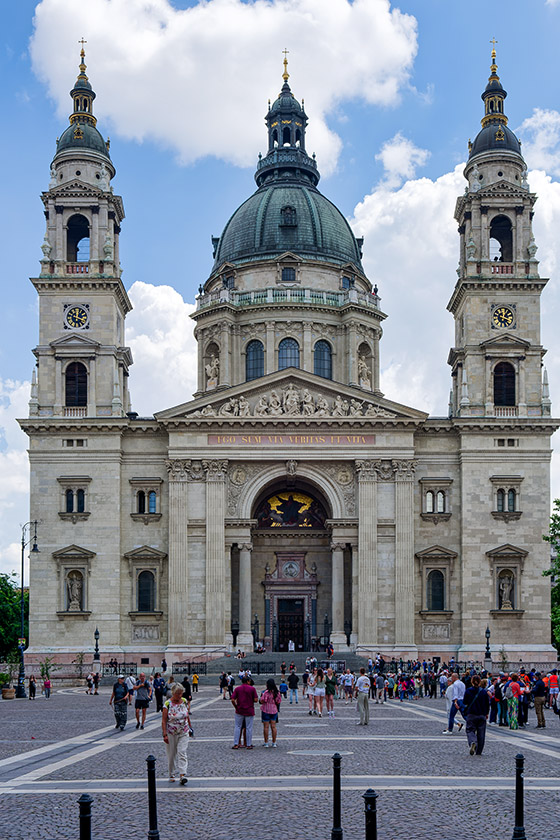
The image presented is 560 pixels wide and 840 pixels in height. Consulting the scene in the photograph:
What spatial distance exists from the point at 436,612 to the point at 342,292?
27.2 m

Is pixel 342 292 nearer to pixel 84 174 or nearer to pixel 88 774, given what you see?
pixel 84 174

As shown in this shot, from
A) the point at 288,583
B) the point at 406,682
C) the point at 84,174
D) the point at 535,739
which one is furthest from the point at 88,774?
the point at 84,174

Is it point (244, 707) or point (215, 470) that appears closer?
point (244, 707)

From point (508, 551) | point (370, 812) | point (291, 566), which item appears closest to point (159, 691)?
point (370, 812)

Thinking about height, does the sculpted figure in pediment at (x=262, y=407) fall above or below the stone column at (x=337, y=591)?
above

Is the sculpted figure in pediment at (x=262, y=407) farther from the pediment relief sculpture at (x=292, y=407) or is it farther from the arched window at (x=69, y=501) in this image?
the arched window at (x=69, y=501)

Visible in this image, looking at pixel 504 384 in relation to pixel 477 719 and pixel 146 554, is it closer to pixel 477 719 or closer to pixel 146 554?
pixel 146 554

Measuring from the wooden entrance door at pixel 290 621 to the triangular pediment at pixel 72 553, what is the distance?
537 inches

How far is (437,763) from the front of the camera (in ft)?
81.3

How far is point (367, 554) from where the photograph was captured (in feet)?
236

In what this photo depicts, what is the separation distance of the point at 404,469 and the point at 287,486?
884cm

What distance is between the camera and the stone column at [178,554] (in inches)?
2788

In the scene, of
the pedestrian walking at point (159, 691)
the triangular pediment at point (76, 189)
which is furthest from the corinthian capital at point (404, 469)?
the pedestrian walking at point (159, 691)

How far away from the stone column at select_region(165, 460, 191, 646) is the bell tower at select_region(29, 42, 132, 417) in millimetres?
5791
